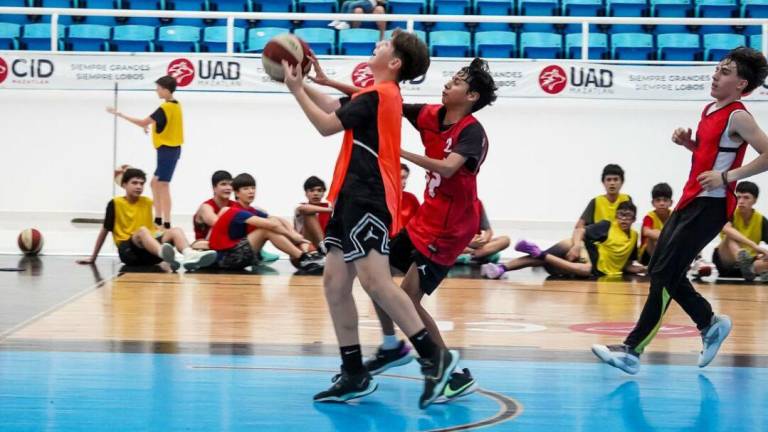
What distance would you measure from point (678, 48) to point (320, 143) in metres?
5.43

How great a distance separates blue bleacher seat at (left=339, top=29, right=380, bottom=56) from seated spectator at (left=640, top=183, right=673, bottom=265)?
6.20 m

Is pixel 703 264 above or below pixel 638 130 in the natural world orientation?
below

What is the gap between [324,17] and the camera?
48.2 ft

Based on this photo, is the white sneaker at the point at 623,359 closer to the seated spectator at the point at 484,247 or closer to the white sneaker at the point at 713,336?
the white sneaker at the point at 713,336

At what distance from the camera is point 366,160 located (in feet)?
16.2

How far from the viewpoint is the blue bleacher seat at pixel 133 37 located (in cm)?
1609

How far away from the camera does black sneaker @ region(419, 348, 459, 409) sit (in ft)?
16.3

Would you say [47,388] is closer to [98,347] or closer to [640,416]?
[98,347]

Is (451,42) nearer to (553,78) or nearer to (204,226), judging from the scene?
(553,78)

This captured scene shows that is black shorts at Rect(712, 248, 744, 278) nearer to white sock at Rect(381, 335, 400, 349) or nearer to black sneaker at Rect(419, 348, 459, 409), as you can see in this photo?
white sock at Rect(381, 335, 400, 349)

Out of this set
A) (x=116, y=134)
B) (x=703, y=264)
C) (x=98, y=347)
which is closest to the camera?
(x=98, y=347)

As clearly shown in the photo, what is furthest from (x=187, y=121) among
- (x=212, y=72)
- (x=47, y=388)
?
(x=47, y=388)

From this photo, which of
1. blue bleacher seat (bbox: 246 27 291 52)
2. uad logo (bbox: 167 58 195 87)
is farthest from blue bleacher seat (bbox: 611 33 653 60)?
uad logo (bbox: 167 58 195 87)

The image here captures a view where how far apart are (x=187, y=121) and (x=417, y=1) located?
13.7 ft
